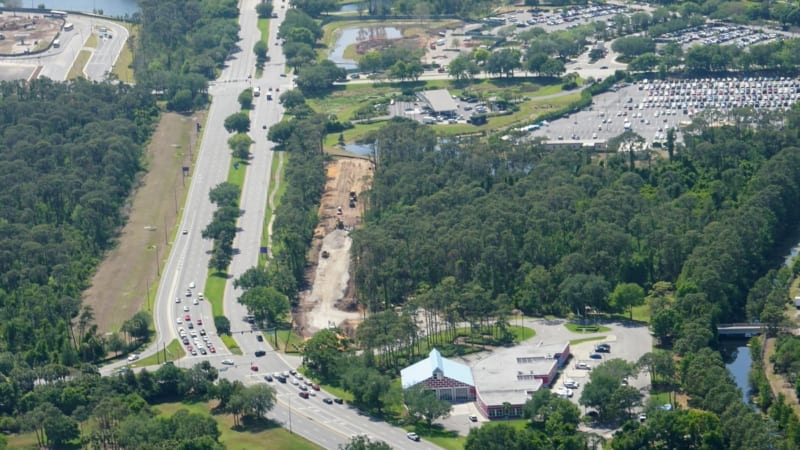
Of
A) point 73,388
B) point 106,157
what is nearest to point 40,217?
point 106,157

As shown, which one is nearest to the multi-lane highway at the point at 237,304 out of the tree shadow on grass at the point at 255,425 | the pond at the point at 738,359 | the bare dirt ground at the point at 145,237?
the tree shadow on grass at the point at 255,425

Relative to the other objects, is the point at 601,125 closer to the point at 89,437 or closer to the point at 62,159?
the point at 62,159

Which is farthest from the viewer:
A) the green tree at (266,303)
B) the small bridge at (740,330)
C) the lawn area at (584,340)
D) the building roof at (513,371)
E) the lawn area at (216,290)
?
the lawn area at (216,290)

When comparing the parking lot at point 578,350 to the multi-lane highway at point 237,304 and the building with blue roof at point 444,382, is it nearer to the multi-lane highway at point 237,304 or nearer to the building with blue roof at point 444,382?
the building with blue roof at point 444,382

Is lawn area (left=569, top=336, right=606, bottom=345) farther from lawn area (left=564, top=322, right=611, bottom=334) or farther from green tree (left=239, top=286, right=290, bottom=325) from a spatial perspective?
green tree (left=239, top=286, right=290, bottom=325)

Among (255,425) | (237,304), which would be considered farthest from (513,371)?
(237,304)

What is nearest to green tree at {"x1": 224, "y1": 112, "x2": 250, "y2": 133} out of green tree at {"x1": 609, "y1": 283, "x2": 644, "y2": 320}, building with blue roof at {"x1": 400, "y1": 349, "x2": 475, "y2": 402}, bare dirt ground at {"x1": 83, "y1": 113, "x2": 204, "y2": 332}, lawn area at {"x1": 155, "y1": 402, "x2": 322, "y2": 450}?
bare dirt ground at {"x1": 83, "y1": 113, "x2": 204, "y2": 332}
